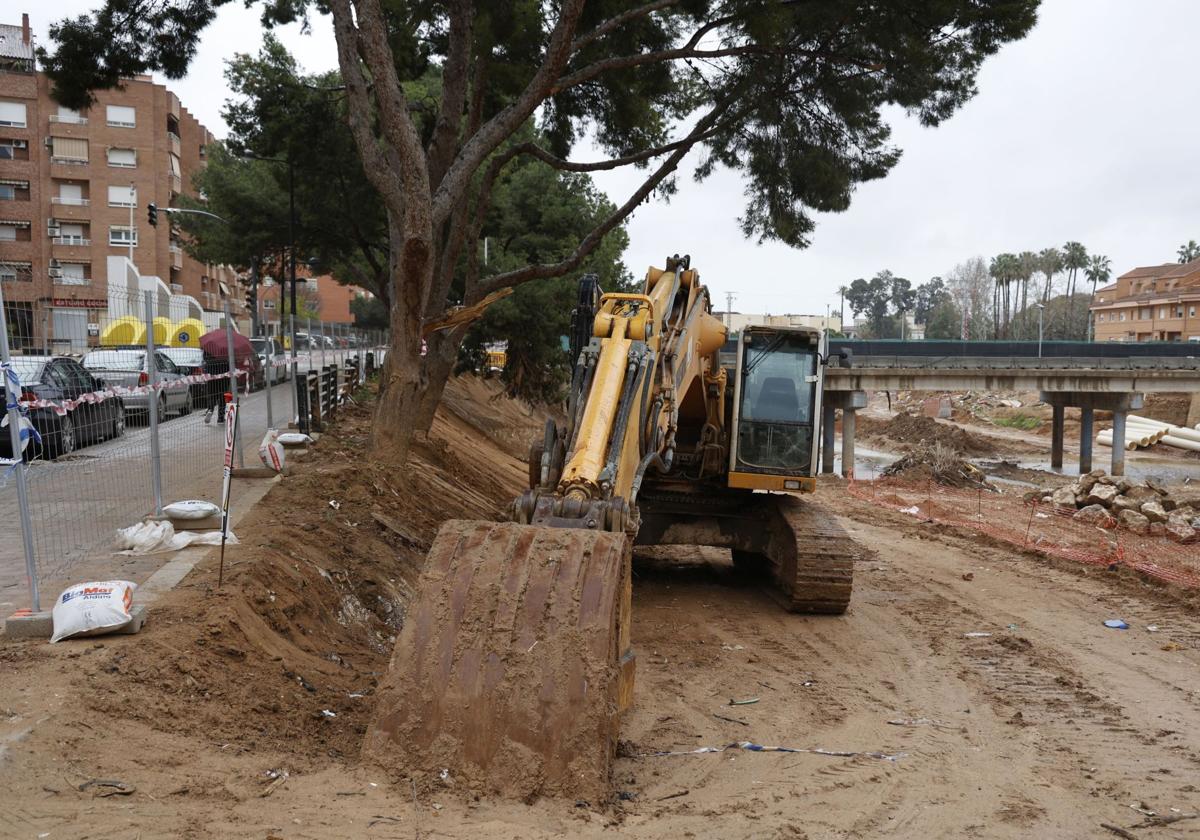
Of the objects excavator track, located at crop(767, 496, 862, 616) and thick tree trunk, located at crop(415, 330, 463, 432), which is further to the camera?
thick tree trunk, located at crop(415, 330, 463, 432)

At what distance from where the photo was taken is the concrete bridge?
4262 cm

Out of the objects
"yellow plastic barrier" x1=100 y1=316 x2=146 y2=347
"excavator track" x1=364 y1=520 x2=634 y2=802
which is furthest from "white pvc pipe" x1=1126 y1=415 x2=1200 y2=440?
"excavator track" x1=364 y1=520 x2=634 y2=802

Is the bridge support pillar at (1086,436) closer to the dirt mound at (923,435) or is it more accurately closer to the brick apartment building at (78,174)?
the dirt mound at (923,435)

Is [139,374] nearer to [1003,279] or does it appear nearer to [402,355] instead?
[402,355]

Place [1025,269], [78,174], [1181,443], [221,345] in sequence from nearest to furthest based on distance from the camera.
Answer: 1. [221,345]
2. [1181,443]
3. [78,174]
4. [1025,269]

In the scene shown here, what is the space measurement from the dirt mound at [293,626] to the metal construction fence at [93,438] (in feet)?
3.13

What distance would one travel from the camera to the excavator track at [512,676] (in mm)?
5102

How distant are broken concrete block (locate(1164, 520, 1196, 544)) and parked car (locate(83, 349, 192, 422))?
16.2 m

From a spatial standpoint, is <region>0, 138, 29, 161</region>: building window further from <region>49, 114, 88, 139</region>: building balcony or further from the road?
the road

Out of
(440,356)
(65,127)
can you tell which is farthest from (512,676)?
(65,127)

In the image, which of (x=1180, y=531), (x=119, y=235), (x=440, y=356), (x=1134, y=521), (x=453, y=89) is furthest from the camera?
(x=119, y=235)

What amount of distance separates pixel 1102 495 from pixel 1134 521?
8.98 feet

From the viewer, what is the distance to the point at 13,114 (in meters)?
51.2

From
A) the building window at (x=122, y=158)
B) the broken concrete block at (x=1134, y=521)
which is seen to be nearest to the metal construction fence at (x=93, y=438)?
the broken concrete block at (x=1134, y=521)
